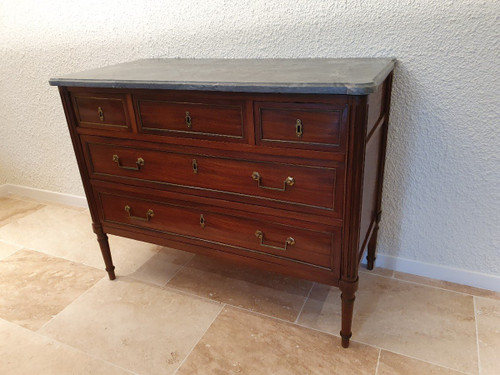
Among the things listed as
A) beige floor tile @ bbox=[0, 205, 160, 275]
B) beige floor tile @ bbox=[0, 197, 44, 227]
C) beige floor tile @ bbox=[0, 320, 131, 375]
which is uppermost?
beige floor tile @ bbox=[0, 320, 131, 375]

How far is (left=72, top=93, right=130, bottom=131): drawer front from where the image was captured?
137cm

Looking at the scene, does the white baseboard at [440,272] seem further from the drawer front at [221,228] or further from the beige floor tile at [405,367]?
the drawer front at [221,228]

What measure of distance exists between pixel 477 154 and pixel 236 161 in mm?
905

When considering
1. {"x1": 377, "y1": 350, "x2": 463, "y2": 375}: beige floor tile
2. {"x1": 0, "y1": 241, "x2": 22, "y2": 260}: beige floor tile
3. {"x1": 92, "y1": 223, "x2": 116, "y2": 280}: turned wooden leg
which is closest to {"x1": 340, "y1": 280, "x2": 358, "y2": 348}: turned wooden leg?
{"x1": 377, "y1": 350, "x2": 463, "y2": 375}: beige floor tile

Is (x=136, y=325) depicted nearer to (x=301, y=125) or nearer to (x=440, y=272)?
(x=301, y=125)

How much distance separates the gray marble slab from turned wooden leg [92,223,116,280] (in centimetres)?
62

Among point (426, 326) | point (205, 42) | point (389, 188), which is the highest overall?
point (205, 42)

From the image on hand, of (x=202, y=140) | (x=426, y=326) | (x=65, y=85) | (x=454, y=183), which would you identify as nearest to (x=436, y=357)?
(x=426, y=326)

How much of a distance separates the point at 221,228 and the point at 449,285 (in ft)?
3.31

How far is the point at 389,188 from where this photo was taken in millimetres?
1625

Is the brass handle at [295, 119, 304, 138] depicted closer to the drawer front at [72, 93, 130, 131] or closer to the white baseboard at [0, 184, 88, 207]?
the drawer front at [72, 93, 130, 131]

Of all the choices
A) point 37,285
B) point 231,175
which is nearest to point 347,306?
point 231,175

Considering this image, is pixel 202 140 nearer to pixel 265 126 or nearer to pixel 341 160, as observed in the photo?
pixel 265 126

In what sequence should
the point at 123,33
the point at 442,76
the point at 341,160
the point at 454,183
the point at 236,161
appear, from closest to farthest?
the point at 341,160 → the point at 236,161 → the point at 442,76 → the point at 454,183 → the point at 123,33
